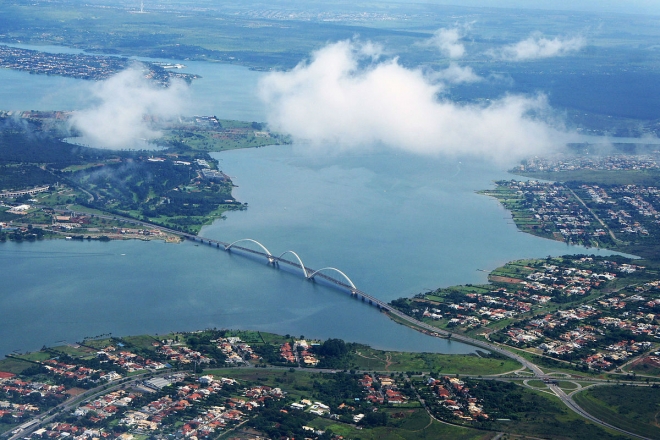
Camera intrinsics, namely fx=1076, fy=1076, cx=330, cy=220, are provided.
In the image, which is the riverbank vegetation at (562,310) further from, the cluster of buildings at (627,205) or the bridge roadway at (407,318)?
the cluster of buildings at (627,205)

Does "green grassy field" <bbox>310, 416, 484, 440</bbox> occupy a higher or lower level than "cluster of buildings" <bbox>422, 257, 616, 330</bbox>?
lower

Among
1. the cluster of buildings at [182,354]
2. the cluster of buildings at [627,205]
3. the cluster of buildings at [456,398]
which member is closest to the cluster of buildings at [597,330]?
the cluster of buildings at [456,398]

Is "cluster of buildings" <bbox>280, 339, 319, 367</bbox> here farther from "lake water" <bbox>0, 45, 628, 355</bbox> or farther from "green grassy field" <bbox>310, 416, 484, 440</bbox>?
"green grassy field" <bbox>310, 416, 484, 440</bbox>

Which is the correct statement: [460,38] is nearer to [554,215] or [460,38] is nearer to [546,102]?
[546,102]

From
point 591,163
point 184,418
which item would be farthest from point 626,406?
point 591,163

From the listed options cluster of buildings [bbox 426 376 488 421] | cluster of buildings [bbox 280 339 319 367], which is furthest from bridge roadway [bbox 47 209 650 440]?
cluster of buildings [bbox 280 339 319 367]

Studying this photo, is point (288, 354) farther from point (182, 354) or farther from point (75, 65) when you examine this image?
point (75, 65)

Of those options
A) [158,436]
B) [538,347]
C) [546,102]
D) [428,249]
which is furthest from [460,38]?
[158,436]
